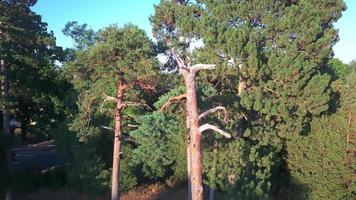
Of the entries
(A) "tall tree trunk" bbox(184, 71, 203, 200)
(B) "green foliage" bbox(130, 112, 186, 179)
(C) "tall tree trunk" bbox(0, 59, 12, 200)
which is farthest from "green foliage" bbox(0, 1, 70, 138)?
(A) "tall tree trunk" bbox(184, 71, 203, 200)

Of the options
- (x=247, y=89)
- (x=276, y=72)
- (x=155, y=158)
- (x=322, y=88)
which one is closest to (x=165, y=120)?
(x=155, y=158)

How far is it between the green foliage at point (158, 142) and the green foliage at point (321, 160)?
21.2 ft

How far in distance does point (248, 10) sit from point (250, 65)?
3671 millimetres

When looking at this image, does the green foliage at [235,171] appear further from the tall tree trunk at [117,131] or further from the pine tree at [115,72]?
the tall tree trunk at [117,131]

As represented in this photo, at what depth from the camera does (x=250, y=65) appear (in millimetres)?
25703

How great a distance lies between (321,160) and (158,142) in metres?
8.99

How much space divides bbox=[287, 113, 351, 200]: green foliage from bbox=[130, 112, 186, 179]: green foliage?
6.47m

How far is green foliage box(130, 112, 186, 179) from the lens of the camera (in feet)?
82.0

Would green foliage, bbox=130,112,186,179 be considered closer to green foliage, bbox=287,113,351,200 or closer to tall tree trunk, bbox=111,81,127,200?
tall tree trunk, bbox=111,81,127,200

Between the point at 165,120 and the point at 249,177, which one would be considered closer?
the point at 249,177

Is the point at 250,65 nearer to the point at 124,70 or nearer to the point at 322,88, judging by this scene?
the point at 322,88

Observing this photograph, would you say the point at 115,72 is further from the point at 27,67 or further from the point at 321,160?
the point at 321,160

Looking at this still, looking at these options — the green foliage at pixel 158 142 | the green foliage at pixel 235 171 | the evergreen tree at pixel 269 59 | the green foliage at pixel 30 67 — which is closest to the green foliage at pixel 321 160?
the evergreen tree at pixel 269 59

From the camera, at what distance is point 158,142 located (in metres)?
26.6
